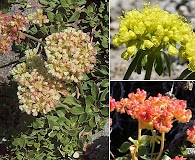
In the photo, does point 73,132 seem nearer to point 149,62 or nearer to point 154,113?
point 154,113

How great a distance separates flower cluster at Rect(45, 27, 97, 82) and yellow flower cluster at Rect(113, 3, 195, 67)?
1.01 feet

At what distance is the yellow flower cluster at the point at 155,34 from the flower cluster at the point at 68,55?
1.01 ft

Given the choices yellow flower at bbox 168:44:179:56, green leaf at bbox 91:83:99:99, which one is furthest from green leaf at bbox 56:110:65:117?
yellow flower at bbox 168:44:179:56

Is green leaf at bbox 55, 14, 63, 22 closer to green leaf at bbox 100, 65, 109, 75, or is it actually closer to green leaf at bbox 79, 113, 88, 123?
green leaf at bbox 100, 65, 109, 75

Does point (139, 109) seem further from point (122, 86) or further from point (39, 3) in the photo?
point (39, 3)

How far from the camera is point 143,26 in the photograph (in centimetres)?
133

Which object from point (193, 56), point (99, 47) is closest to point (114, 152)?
point (99, 47)

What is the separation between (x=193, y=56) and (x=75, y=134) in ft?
2.61

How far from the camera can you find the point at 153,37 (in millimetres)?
1315

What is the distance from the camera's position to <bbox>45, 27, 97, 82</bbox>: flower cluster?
1.64 m

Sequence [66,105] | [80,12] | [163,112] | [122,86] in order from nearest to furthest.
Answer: [163,112] → [122,86] → [66,105] → [80,12]

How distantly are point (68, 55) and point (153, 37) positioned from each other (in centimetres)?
45

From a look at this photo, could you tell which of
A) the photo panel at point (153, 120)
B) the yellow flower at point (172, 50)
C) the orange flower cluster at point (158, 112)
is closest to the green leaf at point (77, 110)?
the photo panel at point (153, 120)

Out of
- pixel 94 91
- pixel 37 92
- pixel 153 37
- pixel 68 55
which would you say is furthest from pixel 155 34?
pixel 94 91
